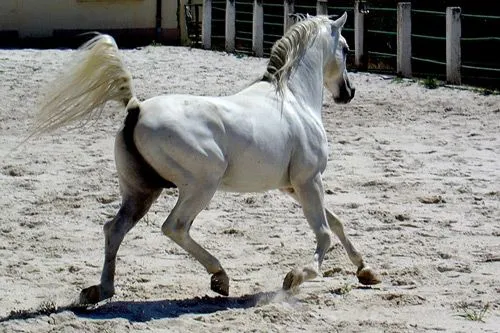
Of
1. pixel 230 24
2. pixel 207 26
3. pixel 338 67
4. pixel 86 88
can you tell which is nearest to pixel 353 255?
pixel 338 67

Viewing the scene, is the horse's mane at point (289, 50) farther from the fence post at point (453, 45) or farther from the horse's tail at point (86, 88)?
the fence post at point (453, 45)

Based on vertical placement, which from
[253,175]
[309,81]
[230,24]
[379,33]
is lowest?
[253,175]

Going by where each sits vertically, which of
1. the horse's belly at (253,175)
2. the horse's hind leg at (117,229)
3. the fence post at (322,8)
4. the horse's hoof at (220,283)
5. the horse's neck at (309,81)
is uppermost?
the fence post at (322,8)

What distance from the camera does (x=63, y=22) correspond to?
2942cm

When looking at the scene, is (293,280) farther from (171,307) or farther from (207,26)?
(207,26)

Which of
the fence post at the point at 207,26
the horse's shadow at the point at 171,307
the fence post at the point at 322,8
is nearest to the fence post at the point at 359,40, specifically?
the fence post at the point at 322,8

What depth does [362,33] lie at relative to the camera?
20.2 meters

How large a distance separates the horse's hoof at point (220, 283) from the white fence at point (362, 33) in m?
6.85

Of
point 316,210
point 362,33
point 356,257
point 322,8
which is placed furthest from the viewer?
point 322,8

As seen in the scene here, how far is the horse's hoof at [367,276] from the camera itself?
23.5 ft

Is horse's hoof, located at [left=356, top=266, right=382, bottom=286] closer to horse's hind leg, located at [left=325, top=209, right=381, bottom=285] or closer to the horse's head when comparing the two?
horse's hind leg, located at [left=325, top=209, right=381, bottom=285]

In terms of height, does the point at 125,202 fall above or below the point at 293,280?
above

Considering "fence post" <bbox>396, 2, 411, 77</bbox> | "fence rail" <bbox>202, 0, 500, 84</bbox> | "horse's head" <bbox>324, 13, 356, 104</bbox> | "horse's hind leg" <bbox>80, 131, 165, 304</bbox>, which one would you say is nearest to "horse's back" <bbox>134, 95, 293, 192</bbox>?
"horse's hind leg" <bbox>80, 131, 165, 304</bbox>

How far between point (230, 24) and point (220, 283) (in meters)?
19.2
